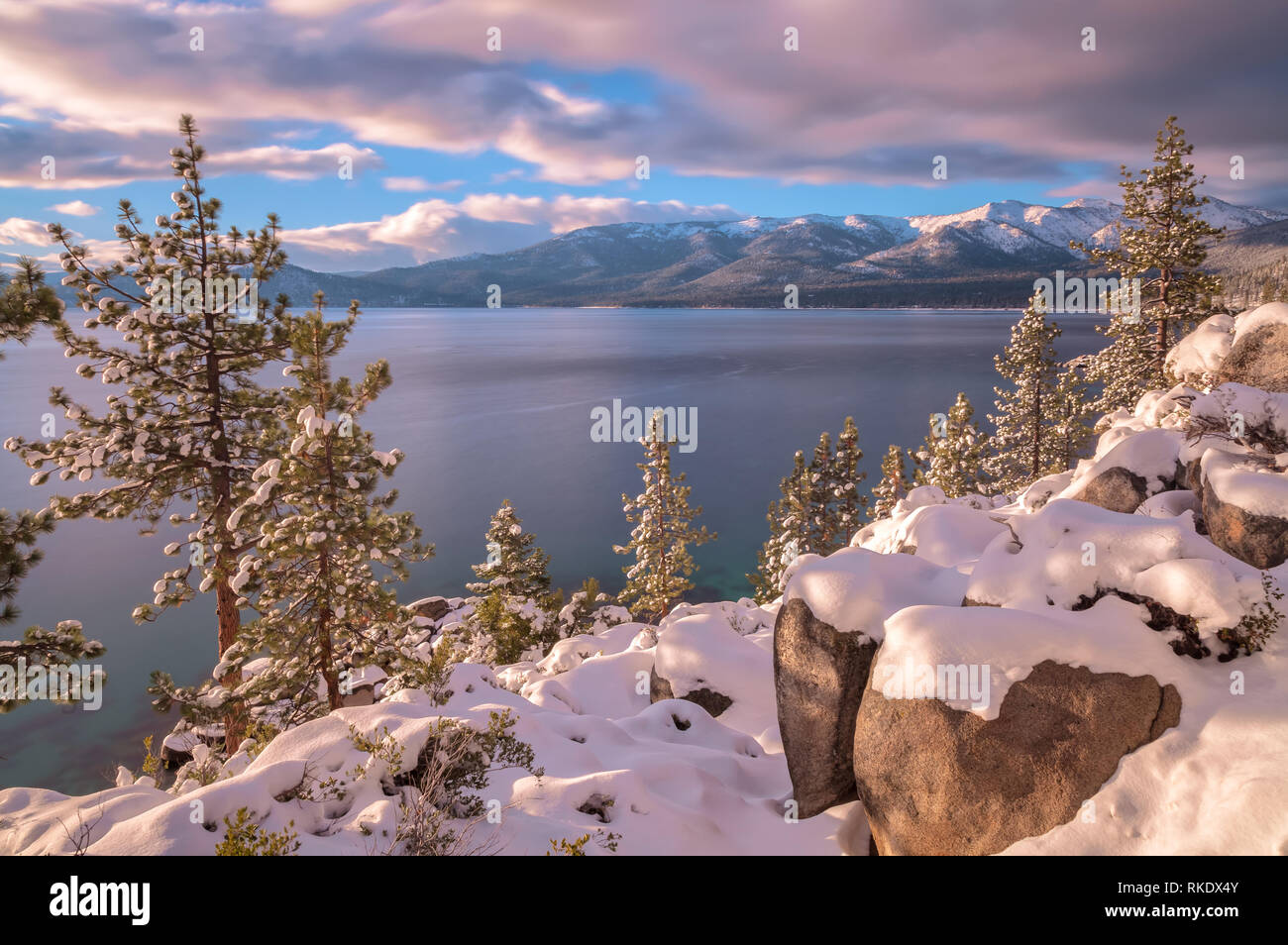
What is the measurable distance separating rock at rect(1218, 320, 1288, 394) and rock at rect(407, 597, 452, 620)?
38.6m

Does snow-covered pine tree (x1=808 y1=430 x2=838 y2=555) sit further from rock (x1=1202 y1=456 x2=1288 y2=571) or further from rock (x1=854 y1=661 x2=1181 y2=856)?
rock (x1=854 y1=661 x2=1181 y2=856)

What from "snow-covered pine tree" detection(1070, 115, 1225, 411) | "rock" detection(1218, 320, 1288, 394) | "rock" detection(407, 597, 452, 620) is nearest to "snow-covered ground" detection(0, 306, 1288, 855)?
"rock" detection(1218, 320, 1288, 394)

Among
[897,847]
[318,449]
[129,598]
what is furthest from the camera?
[129,598]

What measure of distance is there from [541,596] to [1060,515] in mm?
26702

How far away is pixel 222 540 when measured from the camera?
15.5 m

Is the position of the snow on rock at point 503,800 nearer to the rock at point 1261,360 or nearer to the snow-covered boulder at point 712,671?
the snow-covered boulder at point 712,671

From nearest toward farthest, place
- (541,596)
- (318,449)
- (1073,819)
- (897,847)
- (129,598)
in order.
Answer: (1073,819) → (897,847) → (318,449) → (541,596) → (129,598)

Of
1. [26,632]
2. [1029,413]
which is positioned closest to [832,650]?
[26,632]

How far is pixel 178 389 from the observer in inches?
615

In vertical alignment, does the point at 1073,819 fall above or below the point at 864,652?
below

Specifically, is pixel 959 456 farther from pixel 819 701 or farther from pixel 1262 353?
pixel 819 701
